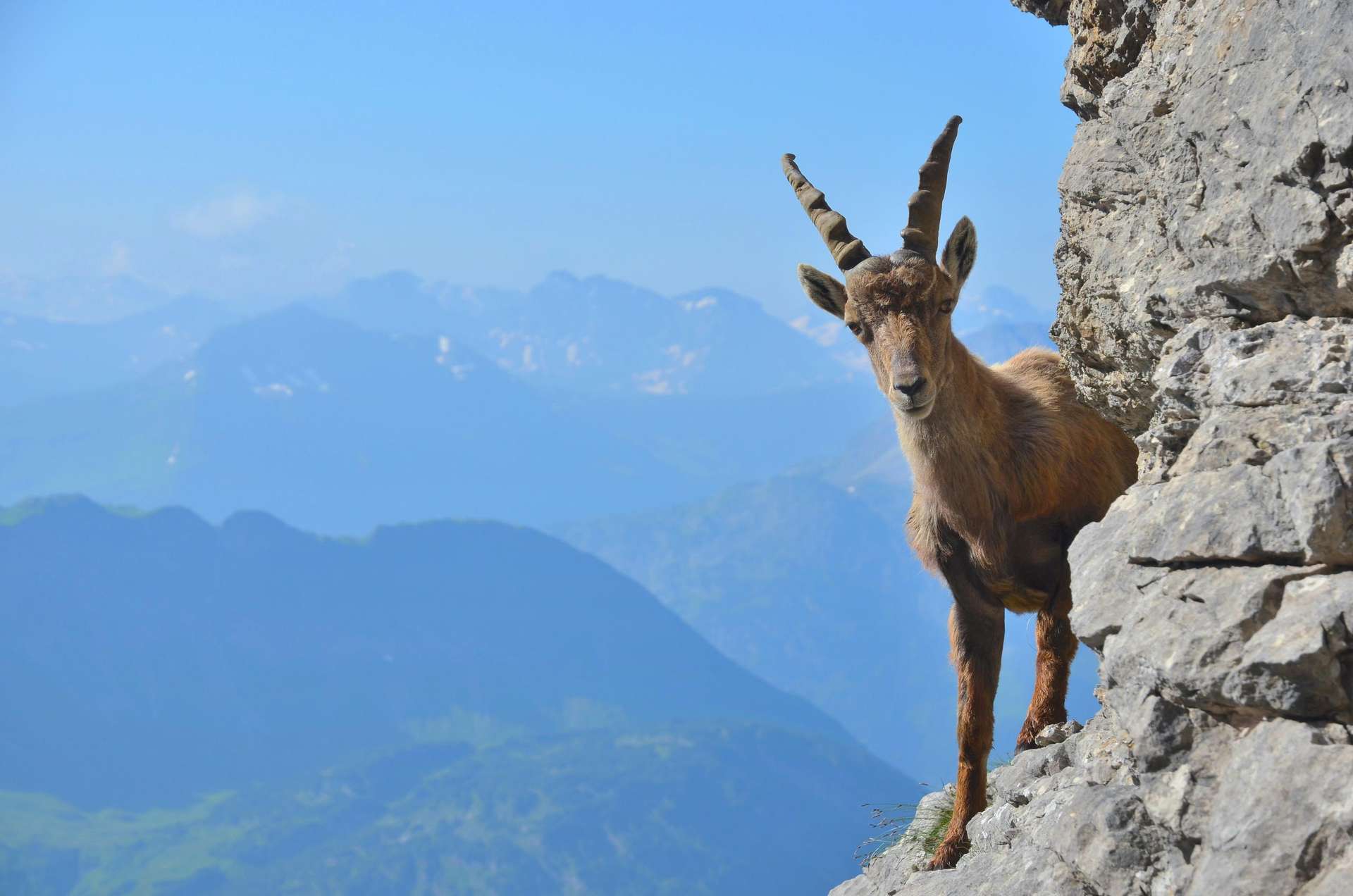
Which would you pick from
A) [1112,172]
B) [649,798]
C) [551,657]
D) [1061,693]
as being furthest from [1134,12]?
[551,657]

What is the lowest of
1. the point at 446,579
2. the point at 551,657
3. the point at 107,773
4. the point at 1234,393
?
the point at 1234,393

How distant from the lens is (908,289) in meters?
9.14

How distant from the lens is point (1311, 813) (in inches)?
191

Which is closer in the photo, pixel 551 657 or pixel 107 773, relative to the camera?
pixel 107 773

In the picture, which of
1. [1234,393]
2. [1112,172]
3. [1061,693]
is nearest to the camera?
[1234,393]

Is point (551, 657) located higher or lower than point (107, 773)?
higher

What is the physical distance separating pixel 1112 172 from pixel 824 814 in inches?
5367

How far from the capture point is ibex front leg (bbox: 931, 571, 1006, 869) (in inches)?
363

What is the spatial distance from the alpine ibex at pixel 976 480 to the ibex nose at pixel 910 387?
199 millimetres

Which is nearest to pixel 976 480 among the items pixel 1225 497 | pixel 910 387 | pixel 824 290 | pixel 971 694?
pixel 910 387

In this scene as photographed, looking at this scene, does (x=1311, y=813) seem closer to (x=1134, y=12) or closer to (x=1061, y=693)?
(x=1061, y=693)

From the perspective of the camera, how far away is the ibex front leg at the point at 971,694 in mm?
9227

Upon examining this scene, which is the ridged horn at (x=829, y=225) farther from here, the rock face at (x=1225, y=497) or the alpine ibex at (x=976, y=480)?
the rock face at (x=1225, y=497)

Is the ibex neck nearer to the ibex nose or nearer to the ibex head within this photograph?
the ibex head
